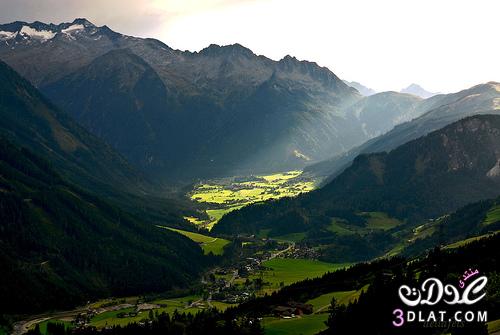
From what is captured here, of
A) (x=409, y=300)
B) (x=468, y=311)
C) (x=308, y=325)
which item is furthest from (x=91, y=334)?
(x=468, y=311)

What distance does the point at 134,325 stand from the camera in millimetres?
197500

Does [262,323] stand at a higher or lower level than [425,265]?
lower

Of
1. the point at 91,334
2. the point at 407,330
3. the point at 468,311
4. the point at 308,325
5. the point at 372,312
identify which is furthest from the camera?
the point at 91,334

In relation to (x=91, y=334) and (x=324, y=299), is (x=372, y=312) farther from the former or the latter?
(x=91, y=334)

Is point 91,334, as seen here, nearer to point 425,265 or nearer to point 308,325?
point 308,325

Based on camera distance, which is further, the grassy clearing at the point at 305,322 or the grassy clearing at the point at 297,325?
the grassy clearing at the point at 305,322

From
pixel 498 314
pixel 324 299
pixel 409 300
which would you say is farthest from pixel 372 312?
pixel 324 299

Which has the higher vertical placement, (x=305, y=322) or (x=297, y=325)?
(x=305, y=322)

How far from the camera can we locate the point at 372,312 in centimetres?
13538

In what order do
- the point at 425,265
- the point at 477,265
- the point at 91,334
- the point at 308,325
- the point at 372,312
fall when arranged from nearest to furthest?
1. the point at 372,312
2. the point at 477,265
3. the point at 308,325
4. the point at 425,265
5. the point at 91,334

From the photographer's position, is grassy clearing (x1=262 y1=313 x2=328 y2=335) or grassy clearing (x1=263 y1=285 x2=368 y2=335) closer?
grassy clearing (x1=262 y1=313 x2=328 y2=335)

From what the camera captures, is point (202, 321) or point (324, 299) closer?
point (202, 321)

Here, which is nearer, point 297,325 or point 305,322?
point 297,325

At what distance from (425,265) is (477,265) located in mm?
31055
